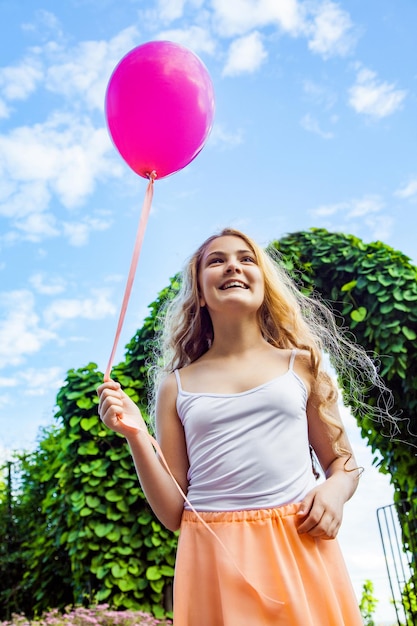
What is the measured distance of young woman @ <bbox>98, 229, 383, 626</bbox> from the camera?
1298 mm

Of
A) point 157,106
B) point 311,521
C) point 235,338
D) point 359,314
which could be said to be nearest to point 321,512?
point 311,521

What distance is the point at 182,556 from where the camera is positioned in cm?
137

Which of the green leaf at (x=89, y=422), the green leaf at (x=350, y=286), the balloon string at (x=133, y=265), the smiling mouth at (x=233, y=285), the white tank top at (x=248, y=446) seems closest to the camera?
the white tank top at (x=248, y=446)

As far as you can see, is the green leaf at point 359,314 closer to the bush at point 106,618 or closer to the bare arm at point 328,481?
the bush at point 106,618

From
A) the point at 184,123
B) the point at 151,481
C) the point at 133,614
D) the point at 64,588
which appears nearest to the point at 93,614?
the point at 133,614

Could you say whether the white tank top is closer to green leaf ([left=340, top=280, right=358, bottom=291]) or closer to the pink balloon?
the pink balloon

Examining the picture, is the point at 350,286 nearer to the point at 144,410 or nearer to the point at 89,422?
the point at 144,410

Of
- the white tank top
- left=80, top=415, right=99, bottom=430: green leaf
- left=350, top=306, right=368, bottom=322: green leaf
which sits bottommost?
the white tank top

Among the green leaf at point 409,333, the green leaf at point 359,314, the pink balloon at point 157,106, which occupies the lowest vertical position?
the pink balloon at point 157,106

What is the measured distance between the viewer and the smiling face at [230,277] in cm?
160

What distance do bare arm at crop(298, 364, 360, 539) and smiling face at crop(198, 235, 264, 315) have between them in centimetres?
29

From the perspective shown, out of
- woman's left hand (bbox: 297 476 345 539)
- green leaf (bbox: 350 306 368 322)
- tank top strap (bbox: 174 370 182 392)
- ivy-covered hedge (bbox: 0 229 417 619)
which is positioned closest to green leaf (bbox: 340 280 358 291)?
ivy-covered hedge (bbox: 0 229 417 619)

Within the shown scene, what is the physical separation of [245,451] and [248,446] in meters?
0.01

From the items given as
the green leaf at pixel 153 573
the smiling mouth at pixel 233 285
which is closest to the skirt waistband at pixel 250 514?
the smiling mouth at pixel 233 285
